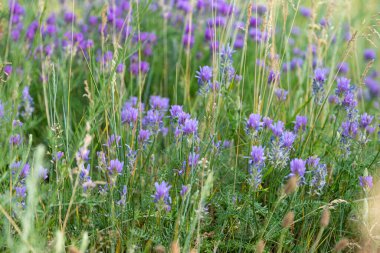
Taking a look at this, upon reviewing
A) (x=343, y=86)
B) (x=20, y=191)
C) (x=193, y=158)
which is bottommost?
(x=20, y=191)

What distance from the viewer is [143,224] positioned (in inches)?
82.7

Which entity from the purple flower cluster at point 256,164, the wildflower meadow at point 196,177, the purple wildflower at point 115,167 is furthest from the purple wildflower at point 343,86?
the purple wildflower at point 115,167

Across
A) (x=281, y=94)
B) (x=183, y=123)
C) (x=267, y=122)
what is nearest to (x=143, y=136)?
(x=183, y=123)

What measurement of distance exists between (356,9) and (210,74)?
3.60 meters

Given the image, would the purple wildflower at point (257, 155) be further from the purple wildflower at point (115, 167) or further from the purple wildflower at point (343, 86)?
the purple wildflower at point (343, 86)

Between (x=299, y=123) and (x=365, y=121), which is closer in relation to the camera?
(x=365, y=121)

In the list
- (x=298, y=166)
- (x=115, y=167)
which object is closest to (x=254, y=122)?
(x=298, y=166)

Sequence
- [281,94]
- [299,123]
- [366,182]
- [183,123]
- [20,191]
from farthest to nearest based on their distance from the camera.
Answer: [281,94] → [299,123] → [183,123] → [366,182] → [20,191]

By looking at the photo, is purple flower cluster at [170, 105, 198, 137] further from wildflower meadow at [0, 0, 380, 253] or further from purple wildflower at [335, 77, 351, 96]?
purple wildflower at [335, 77, 351, 96]

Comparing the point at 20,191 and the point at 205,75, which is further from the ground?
the point at 205,75

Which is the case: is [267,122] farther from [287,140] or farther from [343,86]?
[343,86]

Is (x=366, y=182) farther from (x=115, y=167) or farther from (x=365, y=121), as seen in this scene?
(x=115, y=167)

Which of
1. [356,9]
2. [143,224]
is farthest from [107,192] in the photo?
[356,9]

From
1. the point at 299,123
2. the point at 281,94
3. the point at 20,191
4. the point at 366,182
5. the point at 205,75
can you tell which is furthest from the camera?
the point at 281,94
